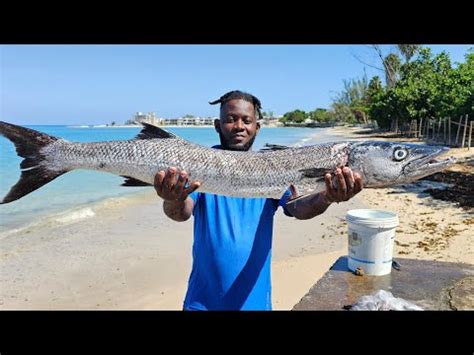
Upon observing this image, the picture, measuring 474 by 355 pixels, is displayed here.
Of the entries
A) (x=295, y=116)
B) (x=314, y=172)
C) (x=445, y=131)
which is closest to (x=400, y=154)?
(x=314, y=172)

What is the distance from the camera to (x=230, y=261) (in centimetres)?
284

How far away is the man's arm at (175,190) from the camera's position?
3.01 metres

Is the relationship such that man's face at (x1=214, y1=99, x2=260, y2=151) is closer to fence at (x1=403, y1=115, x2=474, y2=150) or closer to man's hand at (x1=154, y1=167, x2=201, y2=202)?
man's hand at (x1=154, y1=167, x2=201, y2=202)

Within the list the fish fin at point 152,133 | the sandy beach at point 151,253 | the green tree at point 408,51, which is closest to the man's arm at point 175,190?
the fish fin at point 152,133

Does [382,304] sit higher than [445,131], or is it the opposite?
[445,131]

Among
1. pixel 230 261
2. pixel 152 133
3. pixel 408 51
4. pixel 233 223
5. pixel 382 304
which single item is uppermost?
pixel 408 51

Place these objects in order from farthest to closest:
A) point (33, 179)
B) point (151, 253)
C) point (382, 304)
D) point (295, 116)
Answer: point (295, 116) < point (151, 253) < point (382, 304) < point (33, 179)

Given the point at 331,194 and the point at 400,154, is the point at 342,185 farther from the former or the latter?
the point at 400,154

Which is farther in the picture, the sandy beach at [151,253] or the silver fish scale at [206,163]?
the sandy beach at [151,253]

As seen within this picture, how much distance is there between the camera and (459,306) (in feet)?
15.3

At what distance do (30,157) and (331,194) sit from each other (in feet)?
7.49

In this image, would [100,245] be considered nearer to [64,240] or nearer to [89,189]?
[64,240]

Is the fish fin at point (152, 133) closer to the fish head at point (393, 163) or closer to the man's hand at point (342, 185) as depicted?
the man's hand at point (342, 185)

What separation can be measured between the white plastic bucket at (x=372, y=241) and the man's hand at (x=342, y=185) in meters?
2.49
